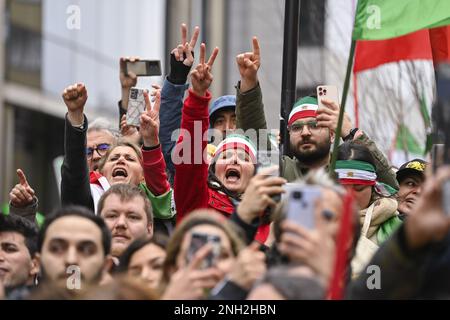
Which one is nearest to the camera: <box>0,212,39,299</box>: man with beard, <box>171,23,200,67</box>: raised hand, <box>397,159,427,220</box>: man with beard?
<box>0,212,39,299</box>: man with beard

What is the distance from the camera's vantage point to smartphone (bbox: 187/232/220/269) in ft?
20.8

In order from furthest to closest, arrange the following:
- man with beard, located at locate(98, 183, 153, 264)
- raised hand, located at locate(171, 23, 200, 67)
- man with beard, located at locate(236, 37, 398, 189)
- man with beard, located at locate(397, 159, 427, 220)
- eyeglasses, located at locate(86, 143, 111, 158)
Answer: eyeglasses, located at locate(86, 143, 111, 158), man with beard, located at locate(397, 159, 427, 220), raised hand, located at locate(171, 23, 200, 67), man with beard, located at locate(236, 37, 398, 189), man with beard, located at locate(98, 183, 153, 264)

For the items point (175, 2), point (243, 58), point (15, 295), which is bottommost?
point (15, 295)

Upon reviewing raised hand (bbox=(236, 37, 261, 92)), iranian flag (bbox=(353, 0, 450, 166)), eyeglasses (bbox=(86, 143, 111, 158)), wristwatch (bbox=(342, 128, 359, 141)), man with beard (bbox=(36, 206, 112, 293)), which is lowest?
man with beard (bbox=(36, 206, 112, 293))

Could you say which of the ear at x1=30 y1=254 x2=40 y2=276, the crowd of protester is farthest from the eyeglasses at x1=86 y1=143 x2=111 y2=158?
the ear at x1=30 y1=254 x2=40 y2=276

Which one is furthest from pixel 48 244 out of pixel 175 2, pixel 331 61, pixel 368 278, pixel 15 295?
pixel 175 2

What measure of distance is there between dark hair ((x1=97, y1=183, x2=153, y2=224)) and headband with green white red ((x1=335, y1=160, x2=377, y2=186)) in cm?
114

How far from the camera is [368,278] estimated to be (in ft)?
20.9

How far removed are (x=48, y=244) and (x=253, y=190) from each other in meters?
0.91

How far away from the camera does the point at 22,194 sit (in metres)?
9.45

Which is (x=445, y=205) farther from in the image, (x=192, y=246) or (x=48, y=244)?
(x=48, y=244)

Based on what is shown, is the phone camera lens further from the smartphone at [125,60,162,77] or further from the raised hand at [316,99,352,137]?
the smartphone at [125,60,162,77]

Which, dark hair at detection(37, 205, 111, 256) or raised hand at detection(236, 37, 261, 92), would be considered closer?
dark hair at detection(37, 205, 111, 256)

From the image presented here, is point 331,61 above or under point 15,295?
above
